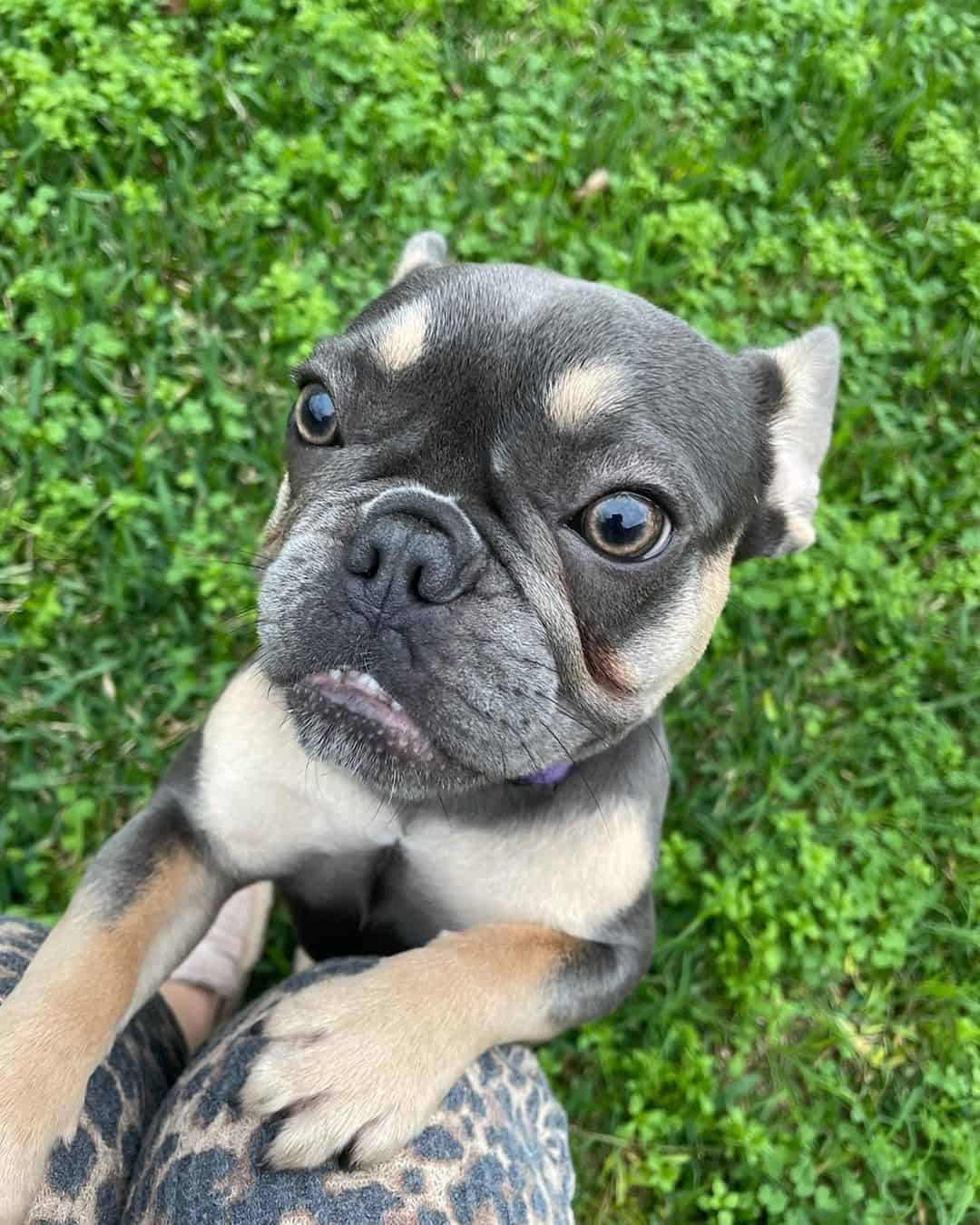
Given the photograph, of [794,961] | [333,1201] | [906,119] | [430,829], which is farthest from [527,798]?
[906,119]

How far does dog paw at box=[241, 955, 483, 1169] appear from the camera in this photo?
2.40 meters

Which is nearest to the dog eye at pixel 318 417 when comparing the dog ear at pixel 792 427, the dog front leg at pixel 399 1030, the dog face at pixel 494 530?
the dog face at pixel 494 530

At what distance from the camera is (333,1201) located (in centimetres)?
236

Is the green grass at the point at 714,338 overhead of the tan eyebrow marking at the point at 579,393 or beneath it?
beneath

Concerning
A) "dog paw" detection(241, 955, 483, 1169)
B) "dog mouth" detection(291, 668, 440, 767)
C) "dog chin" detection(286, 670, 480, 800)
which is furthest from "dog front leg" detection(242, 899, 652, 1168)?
"dog mouth" detection(291, 668, 440, 767)

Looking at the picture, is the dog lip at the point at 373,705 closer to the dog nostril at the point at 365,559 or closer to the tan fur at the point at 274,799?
the dog nostril at the point at 365,559

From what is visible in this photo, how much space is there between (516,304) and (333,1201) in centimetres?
217

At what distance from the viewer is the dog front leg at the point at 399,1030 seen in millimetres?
2408

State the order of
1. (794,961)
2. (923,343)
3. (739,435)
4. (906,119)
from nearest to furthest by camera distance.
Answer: (739,435) < (794,961) < (923,343) < (906,119)

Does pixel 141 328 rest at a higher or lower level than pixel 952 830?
higher

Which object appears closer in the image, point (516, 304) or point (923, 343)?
point (516, 304)

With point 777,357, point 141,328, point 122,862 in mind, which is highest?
point 777,357

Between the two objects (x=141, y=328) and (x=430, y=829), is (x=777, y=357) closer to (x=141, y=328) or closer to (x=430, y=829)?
(x=430, y=829)

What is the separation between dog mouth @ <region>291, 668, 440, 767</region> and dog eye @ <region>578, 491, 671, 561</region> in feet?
2.05
